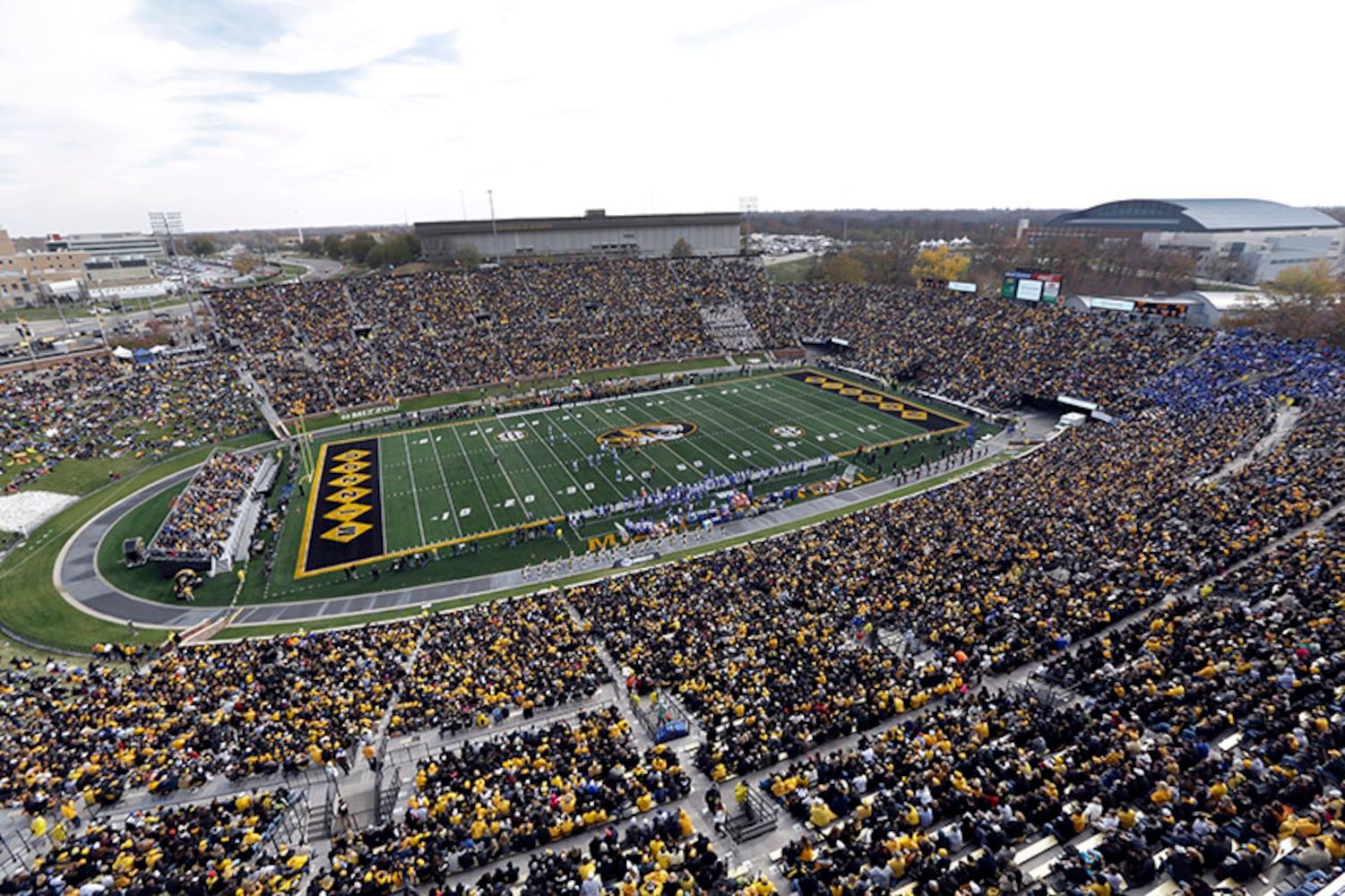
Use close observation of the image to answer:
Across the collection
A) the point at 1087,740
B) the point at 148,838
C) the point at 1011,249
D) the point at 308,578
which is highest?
the point at 1011,249

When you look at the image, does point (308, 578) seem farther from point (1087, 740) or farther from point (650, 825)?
point (1087, 740)

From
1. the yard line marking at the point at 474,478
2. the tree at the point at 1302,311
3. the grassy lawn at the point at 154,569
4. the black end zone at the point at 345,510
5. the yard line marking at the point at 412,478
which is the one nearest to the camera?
the grassy lawn at the point at 154,569

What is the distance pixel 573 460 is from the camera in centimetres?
4194

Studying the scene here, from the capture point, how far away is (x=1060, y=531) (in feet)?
83.0

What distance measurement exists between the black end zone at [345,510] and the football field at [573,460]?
0.31 feet

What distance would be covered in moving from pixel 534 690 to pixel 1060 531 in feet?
68.4

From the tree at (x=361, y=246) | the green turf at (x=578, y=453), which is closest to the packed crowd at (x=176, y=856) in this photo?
the green turf at (x=578, y=453)

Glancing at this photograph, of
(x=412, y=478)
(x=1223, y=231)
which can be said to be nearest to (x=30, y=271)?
(x=412, y=478)

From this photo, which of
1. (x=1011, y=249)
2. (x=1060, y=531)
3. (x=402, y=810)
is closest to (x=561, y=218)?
(x=1011, y=249)

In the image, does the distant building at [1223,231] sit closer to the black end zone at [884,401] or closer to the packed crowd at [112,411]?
the black end zone at [884,401]

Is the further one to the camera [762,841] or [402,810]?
[402,810]

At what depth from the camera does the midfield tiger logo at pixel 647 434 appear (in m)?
44.5

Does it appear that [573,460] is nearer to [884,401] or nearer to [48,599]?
[48,599]

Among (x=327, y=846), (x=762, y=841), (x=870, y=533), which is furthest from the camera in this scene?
(x=870, y=533)
